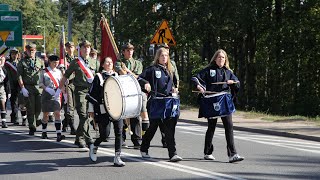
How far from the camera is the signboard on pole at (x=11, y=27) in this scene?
2314 centimetres

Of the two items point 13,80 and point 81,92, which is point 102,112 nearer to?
point 81,92

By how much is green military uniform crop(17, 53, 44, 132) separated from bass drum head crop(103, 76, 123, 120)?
4517 millimetres

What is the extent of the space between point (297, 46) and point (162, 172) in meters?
25.8

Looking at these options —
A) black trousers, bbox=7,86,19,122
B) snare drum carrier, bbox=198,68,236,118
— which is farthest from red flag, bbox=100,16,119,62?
black trousers, bbox=7,86,19,122

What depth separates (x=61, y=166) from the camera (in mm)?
9734

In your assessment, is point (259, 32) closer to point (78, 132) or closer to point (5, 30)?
point (5, 30)

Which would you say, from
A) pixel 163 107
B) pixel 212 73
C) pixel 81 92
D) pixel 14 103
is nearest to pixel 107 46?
pixel 81 92

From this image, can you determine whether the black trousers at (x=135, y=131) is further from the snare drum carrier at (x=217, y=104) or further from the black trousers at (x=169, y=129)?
the snare drum carrier at (x=217, y=104)

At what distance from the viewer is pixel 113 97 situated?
368 inches

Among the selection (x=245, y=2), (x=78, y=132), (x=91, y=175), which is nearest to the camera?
(x=91, y=175)

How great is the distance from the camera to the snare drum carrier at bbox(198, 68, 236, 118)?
32.3 ft

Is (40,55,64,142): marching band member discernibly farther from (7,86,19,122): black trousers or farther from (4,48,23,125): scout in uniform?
(7,86,19,122): black trousers

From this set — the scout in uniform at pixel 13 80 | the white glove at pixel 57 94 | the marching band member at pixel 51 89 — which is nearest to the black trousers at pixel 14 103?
the scout in uniform at pixel 13 80

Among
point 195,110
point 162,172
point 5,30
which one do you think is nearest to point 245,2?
point 195,110
